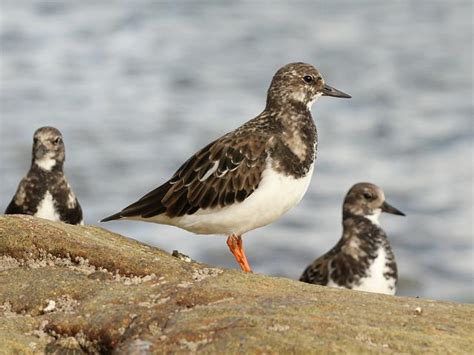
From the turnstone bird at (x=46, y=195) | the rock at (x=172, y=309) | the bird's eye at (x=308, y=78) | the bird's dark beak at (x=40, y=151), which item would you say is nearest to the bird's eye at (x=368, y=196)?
the turnstone bird at (x=46, y=195)

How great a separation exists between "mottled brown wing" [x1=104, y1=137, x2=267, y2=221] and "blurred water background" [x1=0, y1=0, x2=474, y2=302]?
443 centimetres

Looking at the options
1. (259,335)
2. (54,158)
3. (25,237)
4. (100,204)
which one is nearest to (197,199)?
(25,237)

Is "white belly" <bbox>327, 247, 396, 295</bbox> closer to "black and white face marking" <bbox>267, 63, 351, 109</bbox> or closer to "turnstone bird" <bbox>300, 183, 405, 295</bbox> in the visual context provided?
"turnstone bird" <bbox>300, 183, 405, 295</bbox>

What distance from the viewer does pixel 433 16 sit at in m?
19.0

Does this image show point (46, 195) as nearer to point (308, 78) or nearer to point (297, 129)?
point (308, 78)

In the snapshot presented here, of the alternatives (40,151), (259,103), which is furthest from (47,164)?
(259,103)

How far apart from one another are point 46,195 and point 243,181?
2.32 meters

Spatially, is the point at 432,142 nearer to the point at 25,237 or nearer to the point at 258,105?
the point at 258,105

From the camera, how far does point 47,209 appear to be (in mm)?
7449

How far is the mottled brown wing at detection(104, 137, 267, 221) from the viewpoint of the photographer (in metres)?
5.64

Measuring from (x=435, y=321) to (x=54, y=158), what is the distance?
4384 millimetres

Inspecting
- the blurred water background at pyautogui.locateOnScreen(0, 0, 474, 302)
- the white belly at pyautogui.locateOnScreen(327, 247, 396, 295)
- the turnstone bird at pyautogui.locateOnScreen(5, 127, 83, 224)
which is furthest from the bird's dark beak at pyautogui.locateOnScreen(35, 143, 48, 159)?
the blurred water background at pyautogui.locateOnScreen(0, 0, 474, 302)

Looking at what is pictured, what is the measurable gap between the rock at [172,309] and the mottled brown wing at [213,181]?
31.7 inches

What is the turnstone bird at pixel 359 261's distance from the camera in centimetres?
766
